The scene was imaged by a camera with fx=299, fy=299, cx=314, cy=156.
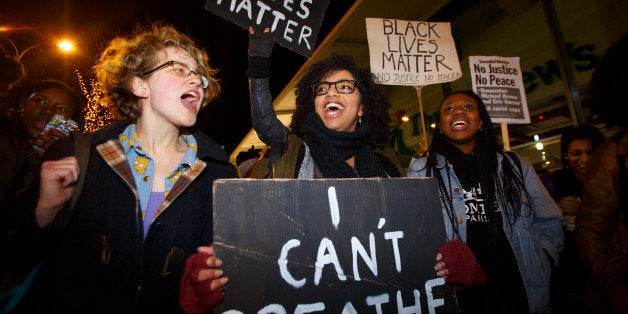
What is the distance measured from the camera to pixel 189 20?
528cm

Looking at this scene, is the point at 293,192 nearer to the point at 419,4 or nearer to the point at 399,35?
the point at 399,35

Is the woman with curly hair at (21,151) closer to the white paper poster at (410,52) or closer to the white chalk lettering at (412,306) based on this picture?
the white chalk lettering at (412,306)

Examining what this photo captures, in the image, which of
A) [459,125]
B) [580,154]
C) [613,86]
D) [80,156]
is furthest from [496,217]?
[80,156]

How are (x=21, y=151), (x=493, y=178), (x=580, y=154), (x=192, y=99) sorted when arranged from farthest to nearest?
(x=580, y=154)
(x=493, y=178)
(x=21, y=151)
(x=192, y=99)

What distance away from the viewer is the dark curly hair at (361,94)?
7.48 feet

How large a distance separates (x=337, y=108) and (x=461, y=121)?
3.77ft

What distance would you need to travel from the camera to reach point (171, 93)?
158 cm

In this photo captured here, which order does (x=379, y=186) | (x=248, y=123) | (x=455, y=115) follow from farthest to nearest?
(x=248, y=123)
(x=455, y=115)
(x=379, y=186)

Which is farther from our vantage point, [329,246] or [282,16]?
[282,16]

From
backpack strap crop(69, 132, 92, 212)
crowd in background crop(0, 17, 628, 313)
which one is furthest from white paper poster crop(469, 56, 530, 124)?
backpack strap crop(69, 132, 92, 212)

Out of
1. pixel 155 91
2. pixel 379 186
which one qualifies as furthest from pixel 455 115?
pixel 155 91

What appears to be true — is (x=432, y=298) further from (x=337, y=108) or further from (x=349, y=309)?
(x=337, y=108)

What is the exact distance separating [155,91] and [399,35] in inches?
113

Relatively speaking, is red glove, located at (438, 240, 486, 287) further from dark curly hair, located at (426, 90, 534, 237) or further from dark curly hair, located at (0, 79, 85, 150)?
dark curly hair, located at (0, 79, 85, 150)
